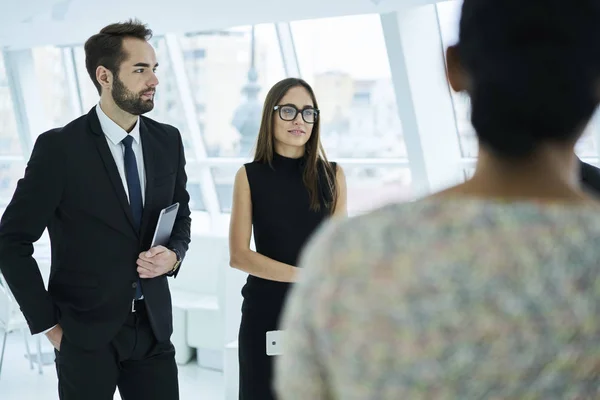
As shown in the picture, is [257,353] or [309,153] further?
[309,153]

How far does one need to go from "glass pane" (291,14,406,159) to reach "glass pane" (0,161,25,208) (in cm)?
492

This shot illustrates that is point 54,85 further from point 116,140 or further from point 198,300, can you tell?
point 116,140

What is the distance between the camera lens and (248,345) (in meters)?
2.99

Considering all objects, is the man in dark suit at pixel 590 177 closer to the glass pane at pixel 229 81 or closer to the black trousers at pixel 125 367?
the black trousers at pixel 125 367

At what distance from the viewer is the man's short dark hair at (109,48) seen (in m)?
2.84

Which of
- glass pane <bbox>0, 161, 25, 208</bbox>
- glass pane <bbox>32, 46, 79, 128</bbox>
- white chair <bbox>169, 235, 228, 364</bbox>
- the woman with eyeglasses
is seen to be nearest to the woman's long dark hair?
the woman with eyeglasses

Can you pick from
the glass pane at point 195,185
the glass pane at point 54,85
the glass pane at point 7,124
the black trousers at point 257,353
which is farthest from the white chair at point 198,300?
the glass pane at point 7,124

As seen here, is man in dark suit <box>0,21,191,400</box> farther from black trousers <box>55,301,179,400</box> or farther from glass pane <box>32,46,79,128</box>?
glass pane <box>32,46,79,128</box>

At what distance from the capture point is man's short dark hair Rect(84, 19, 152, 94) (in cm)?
284

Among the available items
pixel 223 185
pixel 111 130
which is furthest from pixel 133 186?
pixel 223 185

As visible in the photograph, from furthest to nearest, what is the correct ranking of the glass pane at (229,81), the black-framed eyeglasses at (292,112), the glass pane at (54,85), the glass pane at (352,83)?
1. the glass pane at (54,85)
2. the glass pane at (229,81)
3. the glass pane at (352,83)
4. the black-framed eyeglasses at (292,112)

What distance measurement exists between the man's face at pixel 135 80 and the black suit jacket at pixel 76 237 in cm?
14

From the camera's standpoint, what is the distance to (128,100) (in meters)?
2.75

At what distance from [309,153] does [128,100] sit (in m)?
0.79
